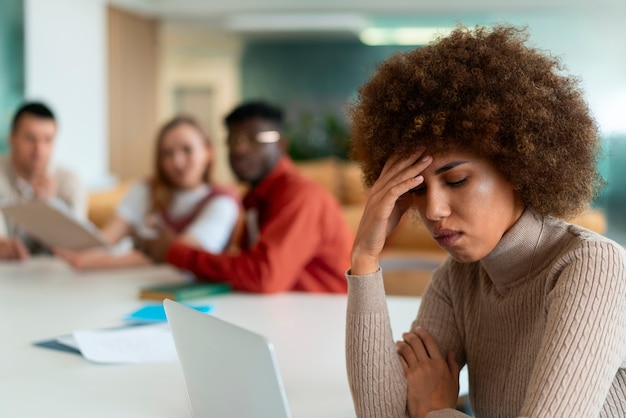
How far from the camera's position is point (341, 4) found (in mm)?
7727

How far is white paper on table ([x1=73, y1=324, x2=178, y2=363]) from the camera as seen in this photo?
1.59m

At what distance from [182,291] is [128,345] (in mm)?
620

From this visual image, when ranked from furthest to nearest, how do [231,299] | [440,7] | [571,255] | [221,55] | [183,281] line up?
1. [221,55]
2. [440,7]
3. [183,281]
4. [231,299]
5. [571,255]

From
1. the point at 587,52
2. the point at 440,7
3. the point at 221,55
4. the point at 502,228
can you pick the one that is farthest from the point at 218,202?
the point at 221,55

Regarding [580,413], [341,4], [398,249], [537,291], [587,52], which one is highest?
[341,4]

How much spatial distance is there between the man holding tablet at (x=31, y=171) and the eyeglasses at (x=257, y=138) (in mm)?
1091

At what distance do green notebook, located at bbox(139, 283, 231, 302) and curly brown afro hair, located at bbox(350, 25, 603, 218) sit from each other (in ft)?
4.15

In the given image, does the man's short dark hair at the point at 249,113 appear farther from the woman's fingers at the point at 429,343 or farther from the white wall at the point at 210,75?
the white wall at the point at 210,75

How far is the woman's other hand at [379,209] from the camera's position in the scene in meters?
1.19

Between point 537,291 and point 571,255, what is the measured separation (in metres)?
0.10

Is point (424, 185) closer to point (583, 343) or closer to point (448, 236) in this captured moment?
point (448, 236)

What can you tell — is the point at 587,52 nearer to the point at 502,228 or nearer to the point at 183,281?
the point at 183,281

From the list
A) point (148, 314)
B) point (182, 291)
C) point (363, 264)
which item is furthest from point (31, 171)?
point (363, 264)

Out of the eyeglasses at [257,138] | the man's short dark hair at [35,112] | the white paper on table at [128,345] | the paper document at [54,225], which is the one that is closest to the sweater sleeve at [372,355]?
the white paper on table at [128,345]
